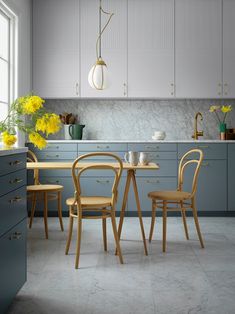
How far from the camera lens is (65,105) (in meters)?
5.95

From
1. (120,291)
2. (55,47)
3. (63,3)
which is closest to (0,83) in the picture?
(55,47)

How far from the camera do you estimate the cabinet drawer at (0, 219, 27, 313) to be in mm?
2125

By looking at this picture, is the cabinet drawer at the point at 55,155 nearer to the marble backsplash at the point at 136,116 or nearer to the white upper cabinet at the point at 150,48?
the marble backsplash at the point at 136,116

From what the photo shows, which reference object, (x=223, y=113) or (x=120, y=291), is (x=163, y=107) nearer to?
(x=223, y=113)

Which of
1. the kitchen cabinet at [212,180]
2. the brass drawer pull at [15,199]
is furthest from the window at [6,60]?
the brass drawer pull at [15,199]

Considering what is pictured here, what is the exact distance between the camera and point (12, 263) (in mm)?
2291

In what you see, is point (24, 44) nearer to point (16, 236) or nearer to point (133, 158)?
point (133, 158)

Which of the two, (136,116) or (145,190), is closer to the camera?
(145,190)

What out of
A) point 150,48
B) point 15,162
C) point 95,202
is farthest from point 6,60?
point 15,162

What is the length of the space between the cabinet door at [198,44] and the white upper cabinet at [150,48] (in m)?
0.10

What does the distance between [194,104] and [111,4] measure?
164 centimetres

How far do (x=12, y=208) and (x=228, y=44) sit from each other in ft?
13.4

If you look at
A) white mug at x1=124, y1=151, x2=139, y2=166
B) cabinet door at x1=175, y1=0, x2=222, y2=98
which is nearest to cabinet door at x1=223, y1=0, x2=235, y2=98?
cabinet door at x1=175, y1=0, x2=222, y2=98

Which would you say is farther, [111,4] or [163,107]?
[163,107]
